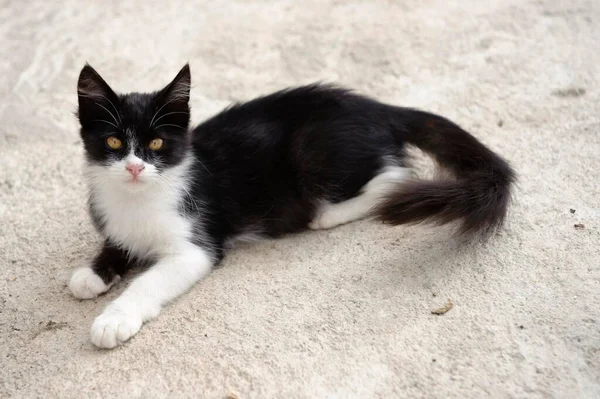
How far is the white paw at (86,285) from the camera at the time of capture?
101 inches

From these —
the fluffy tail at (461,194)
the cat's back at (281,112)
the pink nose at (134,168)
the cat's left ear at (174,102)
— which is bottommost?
the fluffy tail at (461,194)

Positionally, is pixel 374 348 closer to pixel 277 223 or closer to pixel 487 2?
pixel 277 223

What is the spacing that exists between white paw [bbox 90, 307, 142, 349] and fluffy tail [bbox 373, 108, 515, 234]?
101 centimetres

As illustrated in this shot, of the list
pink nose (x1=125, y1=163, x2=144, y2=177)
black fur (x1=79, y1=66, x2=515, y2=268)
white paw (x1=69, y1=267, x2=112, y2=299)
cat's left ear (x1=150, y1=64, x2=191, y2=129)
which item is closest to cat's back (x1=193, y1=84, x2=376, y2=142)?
black fur (x1=79, y1=66, x2=515, y2=268)

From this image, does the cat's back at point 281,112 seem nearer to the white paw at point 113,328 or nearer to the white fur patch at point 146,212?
the white fur patch at point 146,212

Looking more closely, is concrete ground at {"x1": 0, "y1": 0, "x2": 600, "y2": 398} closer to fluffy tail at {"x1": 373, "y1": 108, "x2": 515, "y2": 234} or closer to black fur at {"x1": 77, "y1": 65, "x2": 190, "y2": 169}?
fluffy tail at {"x1": 373, "y1": 108, "x2": 515, "y2": 234}

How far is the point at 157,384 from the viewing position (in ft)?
6.84

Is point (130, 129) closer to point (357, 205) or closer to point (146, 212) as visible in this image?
point (146, 212)

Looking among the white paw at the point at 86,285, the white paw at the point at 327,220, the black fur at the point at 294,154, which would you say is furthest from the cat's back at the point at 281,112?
the white paw at the point at 86,285

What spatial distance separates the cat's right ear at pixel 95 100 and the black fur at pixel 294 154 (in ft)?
0.24

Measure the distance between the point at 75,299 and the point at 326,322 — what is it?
3.55ft

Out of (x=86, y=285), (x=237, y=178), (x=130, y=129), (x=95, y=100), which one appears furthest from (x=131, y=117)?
(x=86, y=285)

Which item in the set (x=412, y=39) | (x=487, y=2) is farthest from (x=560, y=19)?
(x=412, y=39)

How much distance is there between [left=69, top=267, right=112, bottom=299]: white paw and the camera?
2562 millimetres
